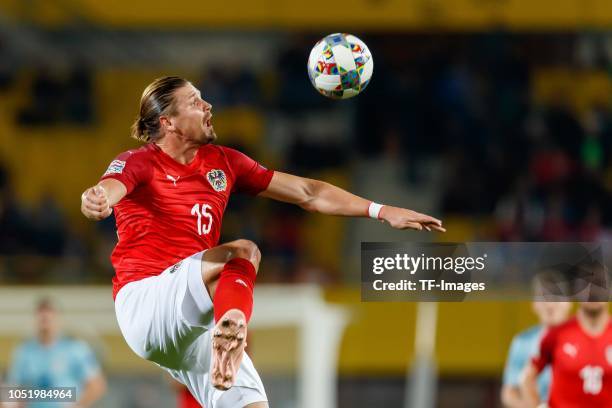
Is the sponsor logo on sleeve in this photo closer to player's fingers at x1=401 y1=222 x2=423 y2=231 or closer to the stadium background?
player's fingers at x1=401 y1=222 x2=423 y2=231

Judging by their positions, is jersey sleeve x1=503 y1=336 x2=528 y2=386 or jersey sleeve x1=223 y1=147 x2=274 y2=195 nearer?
jersey sleeve x1=223 y1=147 x2=274 y2=195

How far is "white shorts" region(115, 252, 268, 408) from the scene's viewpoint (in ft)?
17.0

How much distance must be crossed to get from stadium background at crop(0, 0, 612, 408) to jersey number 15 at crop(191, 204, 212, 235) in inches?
258

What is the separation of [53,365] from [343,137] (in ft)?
20.8

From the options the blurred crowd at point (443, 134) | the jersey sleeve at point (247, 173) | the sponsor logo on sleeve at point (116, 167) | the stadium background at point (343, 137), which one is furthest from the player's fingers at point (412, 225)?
the blurred crowd at point (443, 134)

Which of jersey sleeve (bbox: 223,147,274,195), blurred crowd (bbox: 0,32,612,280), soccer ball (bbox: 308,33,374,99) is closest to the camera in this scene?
jersey sleeve (bbox: 223,147,274,195)

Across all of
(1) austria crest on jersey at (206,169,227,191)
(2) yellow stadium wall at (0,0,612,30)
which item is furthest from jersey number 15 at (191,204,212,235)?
(2) yellow stadium wall at (0,0,612,30)

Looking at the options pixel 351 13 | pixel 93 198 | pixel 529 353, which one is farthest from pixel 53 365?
pixel 351 13

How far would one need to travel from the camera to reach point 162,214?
5.47 metres

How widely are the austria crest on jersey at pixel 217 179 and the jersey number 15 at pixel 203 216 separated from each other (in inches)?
4.5

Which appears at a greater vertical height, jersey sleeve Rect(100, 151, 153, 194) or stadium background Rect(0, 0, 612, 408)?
stadium background Rect(0, 0, 612, 408)

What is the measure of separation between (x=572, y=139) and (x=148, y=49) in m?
5.94

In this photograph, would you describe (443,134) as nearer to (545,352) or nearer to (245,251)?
(545,352)

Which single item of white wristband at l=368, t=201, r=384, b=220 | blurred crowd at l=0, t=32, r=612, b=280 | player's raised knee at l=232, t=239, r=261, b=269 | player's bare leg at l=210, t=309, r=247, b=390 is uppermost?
blurred crowd at l=0, t=32, r=612, b=280
